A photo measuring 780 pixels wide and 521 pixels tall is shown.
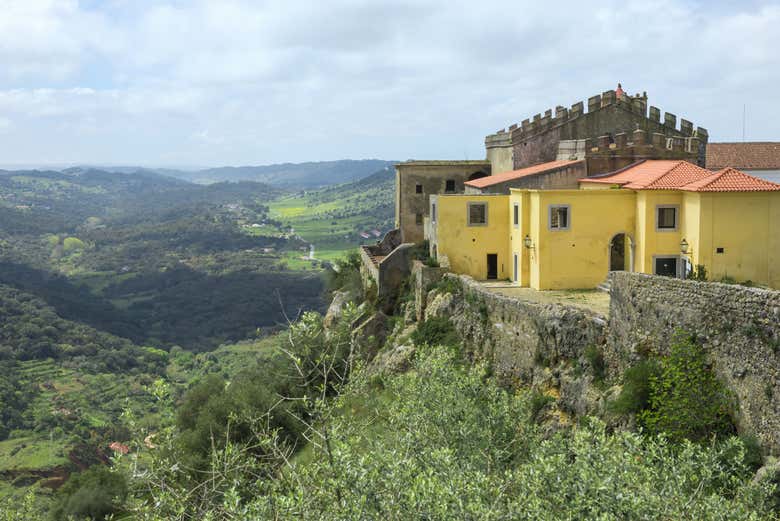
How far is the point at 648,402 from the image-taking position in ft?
52.0

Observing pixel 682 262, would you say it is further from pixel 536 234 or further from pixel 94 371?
pixel 94 371

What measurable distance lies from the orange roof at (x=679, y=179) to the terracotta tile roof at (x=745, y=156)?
43.2 ft

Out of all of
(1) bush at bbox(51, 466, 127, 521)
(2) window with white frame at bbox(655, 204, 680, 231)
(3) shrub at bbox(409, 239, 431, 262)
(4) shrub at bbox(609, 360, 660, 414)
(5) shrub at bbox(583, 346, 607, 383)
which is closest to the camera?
(4) shrub at bbox(609, 360, 660, 414)

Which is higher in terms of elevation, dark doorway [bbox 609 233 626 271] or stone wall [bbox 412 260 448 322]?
dark doorway [bbox 609 233 626 271]

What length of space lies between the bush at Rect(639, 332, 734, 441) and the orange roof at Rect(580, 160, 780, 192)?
31.3 feet

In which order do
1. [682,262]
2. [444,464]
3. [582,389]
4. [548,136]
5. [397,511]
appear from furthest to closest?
[548,136] → [682,262] → [582,389] → [444,464] → [397,511]

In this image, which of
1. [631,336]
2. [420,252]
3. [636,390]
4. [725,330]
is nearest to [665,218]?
[631,336]

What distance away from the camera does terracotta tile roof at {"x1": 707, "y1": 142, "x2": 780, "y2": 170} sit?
137 feet

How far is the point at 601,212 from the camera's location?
89.7 ft

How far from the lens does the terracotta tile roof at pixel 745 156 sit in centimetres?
4162

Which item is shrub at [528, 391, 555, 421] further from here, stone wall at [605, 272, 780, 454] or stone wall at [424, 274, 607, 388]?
stone wall at [605, 272, 780, 454]

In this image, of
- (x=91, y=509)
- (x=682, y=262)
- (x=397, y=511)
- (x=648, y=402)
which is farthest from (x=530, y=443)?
(x=91, y=509)

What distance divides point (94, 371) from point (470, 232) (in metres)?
119

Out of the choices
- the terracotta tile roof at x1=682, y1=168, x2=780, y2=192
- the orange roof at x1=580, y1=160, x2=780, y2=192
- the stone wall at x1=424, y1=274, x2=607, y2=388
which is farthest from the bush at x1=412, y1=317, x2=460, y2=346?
the terracotta tile roof at x1=682, y1=168, x2=780, y2=192
